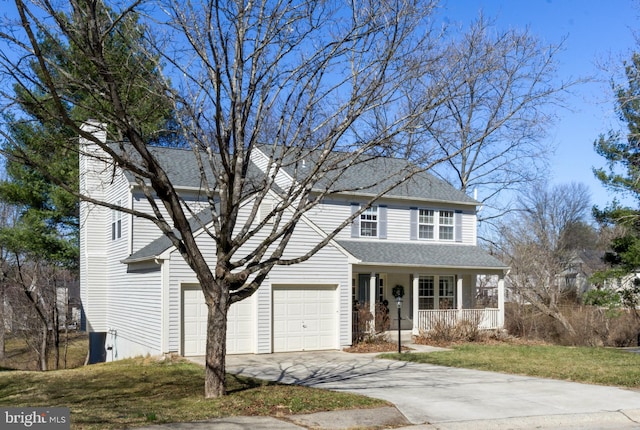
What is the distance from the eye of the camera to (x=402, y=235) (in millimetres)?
27219

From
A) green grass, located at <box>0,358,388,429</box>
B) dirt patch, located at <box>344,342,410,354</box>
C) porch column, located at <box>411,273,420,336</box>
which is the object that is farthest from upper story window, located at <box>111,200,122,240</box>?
porch column, located at <box>411,273,420,336</box>

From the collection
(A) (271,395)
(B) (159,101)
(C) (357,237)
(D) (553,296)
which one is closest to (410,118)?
(B) (159,101)

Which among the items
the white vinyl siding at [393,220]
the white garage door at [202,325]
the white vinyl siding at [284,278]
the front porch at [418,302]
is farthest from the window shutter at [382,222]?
the white garage door at [202,325]

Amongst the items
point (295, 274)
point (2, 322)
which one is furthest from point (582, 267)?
point (2, 322)

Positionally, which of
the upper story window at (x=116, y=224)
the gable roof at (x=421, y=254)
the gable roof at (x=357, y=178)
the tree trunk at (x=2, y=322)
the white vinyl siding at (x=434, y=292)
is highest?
the gable roof at (x=357, y=178)

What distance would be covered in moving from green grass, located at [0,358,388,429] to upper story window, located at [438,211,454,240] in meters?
15.0

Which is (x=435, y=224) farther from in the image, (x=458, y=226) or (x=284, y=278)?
(x=284, y=278)

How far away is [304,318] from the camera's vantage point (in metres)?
20.6

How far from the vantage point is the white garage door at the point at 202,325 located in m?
18.7

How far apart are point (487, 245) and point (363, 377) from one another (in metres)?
27.5

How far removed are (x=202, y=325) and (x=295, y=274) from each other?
3.17 meters

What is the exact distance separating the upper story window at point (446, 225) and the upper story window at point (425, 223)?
458mm

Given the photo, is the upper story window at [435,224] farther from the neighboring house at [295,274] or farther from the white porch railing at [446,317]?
the white porch railing at [446,317]

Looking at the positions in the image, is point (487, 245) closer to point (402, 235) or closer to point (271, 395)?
point (402, 235)
